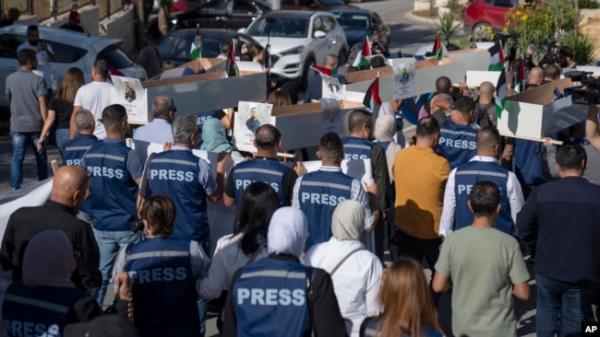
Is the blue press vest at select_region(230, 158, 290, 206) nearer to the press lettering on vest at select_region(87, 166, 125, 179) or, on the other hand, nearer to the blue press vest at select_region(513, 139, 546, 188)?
the press lettering on vest at select_region(87, 166, 125, 179)

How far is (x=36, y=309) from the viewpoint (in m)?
5.32

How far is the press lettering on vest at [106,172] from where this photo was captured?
28.0 feet

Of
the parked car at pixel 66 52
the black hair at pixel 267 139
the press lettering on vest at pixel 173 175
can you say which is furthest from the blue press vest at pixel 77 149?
the parked car at pixel 66 52

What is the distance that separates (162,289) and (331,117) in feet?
15.5

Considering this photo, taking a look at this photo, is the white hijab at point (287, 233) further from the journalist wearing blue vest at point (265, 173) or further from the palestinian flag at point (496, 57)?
the palestinian flag at point (496, 57)

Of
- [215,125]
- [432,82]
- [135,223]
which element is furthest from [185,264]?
[432,82]

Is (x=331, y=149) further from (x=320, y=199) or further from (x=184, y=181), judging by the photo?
(x=184, y=181)

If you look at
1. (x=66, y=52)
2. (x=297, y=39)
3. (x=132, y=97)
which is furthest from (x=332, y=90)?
(x=297, y=39)

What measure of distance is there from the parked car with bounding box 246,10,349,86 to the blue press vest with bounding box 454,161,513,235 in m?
13.7

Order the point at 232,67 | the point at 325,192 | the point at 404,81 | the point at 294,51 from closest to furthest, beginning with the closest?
the point at 325,192 < the point at 404,81 < the point at 232,67 < the point at 294,51

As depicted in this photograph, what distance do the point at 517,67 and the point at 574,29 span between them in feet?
34.5

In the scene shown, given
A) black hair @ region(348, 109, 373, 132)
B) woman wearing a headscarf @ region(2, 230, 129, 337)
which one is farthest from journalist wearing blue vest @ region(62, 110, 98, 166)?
woman wearing a headscarf @ region(2, 230, 129, 337)

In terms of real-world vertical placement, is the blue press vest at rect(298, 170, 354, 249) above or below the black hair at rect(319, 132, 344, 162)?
below

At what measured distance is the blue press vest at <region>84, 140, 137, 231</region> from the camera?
28.0 feet
